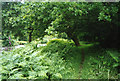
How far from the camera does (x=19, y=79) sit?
9.50 ft

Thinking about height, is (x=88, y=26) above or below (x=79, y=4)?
below

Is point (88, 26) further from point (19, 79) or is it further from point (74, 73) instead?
point (19, 79)

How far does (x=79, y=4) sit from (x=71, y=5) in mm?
322

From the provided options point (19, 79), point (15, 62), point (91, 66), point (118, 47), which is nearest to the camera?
point (19, 79)

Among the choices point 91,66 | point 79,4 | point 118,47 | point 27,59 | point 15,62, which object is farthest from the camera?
point 118,47

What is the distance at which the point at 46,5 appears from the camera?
5.10 meters

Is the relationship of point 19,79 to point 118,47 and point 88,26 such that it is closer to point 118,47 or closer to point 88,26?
point 88,26

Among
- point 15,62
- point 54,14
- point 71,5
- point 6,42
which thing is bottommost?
point 6,42

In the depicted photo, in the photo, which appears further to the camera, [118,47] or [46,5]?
[118,47]

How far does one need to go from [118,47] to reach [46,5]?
5.74 m

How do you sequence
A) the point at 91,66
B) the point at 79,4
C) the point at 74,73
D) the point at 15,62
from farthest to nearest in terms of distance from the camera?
the point at 91,66, the point at 74,73, the point at 79,4, the point at 15,62

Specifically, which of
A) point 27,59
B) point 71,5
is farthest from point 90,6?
point 27,59

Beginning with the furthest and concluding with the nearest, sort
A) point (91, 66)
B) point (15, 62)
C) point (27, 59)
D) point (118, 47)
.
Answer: point (118, 47)
point (91, 66)
point (27, 59)
point (15, 62)

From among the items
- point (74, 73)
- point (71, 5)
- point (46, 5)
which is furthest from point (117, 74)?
point (46, 5)
